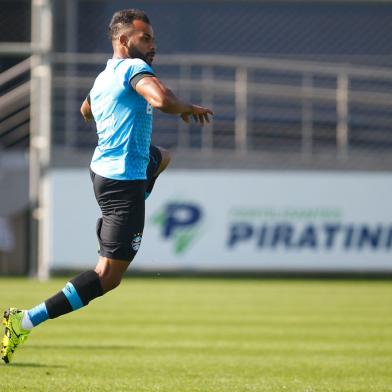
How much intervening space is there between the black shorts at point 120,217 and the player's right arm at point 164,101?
1.96 ft

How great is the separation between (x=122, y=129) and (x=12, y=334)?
4.53ft

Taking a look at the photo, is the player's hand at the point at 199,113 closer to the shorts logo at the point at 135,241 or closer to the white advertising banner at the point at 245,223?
the shorts logo at the point at 135,241

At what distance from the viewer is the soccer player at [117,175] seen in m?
6.15

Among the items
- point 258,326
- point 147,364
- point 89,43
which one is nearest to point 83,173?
point 89,43

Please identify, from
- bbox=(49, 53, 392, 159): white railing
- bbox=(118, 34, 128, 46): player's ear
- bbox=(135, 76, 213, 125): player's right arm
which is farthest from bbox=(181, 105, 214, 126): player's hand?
bbox=(49, 53, 392, 159): white railing

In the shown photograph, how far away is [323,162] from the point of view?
64.5ft

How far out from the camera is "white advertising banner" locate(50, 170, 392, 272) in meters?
18.9

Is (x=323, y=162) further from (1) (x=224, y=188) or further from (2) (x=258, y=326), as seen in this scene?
(2) (x=258, y=326)

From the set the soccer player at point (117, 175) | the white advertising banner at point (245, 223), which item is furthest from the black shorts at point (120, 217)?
the white advertising banner at point (245, 223)

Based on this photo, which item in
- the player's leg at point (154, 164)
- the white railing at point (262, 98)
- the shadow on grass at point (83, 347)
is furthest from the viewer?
the white railing at point (262, 98)

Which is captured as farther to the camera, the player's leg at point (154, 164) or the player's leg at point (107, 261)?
the player's leg at point (154, 164)

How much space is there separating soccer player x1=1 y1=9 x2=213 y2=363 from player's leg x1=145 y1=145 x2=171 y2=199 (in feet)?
0.92

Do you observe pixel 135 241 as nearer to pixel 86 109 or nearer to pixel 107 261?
pixel 107 261

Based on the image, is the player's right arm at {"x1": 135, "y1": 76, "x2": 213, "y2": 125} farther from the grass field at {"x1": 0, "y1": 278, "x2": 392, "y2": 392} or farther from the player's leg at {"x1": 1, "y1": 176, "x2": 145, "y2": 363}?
the grass field at {"x1": 0, "y1": 278, "x2": 392, "y2": 392}
